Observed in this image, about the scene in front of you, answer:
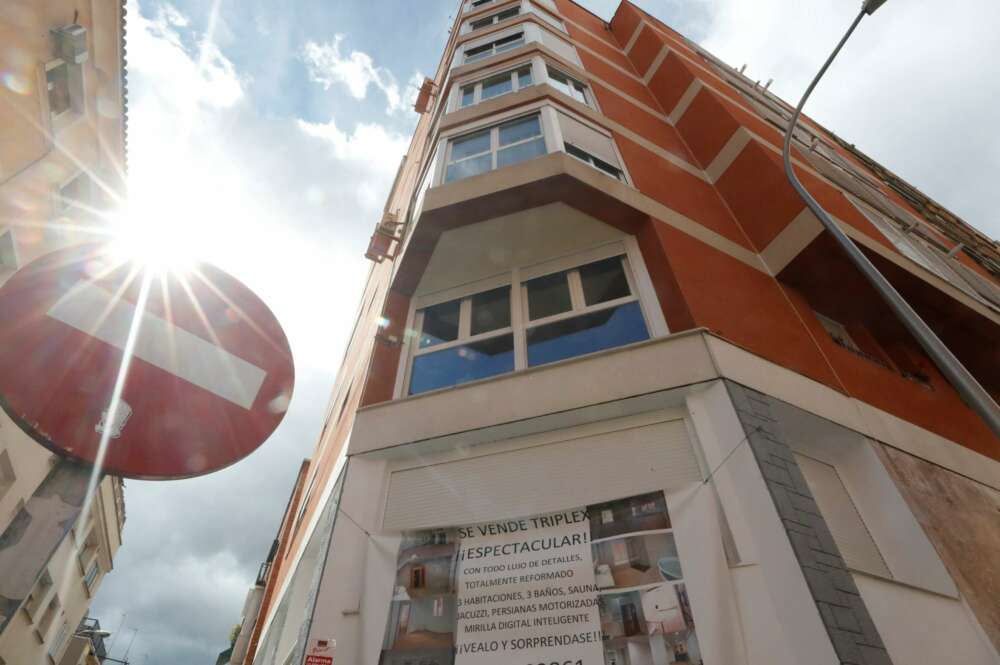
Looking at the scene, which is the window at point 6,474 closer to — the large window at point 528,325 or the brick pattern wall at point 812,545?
the large window at point 528,325

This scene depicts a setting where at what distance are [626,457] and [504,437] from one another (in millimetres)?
1341

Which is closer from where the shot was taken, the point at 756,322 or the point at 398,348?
the point at 756,322

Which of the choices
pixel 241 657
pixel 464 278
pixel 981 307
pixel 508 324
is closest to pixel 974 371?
pixel 981 307

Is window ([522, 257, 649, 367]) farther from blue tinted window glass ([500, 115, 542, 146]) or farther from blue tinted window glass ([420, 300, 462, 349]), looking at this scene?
blue tinted window glass ([500, 115, 542, 146])

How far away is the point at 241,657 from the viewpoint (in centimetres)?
1317

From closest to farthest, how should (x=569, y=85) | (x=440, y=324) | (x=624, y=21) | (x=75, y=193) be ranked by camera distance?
(x=440, y=324) < (x=569, y=85) < (x=75, y=193) < (x=624, y=21)

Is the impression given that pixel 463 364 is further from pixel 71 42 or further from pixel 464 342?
pixel 71 42

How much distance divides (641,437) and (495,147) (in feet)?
19.3

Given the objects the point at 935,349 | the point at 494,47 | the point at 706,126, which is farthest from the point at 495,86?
the point at 935,349

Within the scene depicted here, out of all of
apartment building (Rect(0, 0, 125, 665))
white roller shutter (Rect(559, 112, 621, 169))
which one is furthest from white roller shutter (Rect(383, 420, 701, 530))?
apartment building (Rect(0, 0, 125, 665))

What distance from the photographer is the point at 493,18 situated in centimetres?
1579

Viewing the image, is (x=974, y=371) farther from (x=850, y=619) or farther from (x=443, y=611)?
(x=443, y=611)

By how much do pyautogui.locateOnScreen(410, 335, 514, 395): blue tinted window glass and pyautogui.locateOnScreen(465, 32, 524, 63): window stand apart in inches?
390

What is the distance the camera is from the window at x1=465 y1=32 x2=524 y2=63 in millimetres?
13219
